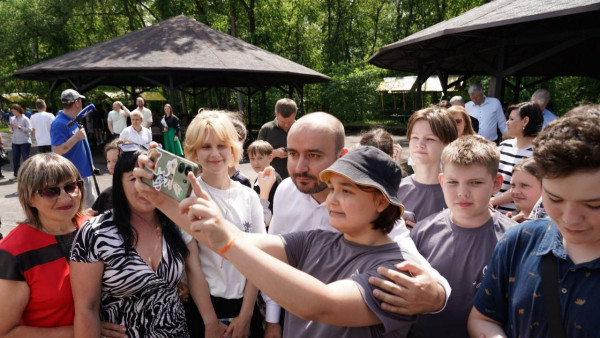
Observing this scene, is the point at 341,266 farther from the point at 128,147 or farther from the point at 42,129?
the point at 42,129

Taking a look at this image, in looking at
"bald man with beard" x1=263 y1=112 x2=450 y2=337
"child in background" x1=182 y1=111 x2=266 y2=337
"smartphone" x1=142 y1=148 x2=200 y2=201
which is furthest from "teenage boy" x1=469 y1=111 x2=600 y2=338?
"child in background" x1=182 y1=111 x2=266 y2=337

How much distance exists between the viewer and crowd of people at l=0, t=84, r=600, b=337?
3.94 ft

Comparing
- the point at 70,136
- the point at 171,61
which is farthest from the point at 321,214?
the point at 171,61

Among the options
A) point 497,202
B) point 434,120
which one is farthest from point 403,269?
point 497,202

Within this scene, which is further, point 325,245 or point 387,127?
point 387,127

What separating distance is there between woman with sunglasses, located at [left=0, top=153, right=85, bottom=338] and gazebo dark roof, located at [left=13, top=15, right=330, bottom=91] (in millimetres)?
10825

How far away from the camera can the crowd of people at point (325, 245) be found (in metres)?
1.20

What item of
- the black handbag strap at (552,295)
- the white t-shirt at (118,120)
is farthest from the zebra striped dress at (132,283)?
the white t-shirt at (118,120)

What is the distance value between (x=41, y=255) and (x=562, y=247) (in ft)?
7.84

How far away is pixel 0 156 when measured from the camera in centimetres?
880

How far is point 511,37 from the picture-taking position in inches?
341

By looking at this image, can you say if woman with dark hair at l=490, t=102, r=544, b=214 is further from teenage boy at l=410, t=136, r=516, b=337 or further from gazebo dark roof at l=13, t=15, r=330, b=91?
gazebo dark roof at l=13, t=15, r=330, b=91

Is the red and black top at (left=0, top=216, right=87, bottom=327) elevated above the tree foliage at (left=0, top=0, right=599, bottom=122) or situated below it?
below

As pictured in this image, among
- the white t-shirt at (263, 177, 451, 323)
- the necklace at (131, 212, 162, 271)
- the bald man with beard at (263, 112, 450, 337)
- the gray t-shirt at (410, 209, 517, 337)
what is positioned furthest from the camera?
the white t-shirt at (263, 177, 451, 323)
